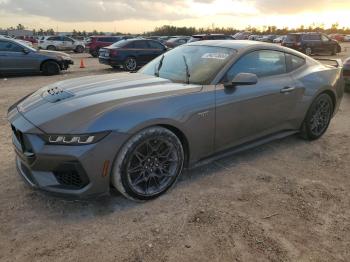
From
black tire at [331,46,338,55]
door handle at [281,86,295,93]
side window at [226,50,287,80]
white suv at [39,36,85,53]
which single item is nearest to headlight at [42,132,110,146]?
side window at [226,50,287,80]

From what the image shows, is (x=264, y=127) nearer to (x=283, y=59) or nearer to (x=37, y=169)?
(x=283, y=59)

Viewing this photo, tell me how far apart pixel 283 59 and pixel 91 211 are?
320cm

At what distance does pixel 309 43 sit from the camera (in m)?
23.4

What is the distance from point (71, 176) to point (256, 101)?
2326 millimetres

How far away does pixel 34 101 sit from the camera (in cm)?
376

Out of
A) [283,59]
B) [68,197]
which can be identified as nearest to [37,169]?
[68,197]

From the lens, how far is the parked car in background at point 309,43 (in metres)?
23.4

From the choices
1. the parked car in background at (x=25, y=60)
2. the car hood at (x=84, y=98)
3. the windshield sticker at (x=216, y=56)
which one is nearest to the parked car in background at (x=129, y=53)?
the parked car in background at (x=25, y=60)

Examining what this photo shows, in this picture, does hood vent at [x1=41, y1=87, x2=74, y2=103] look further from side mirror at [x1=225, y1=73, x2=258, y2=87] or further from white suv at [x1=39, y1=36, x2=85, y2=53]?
white suv at [x1=39, y1=36, x2=85, y2=53]

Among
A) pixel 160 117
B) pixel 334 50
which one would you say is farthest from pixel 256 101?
pixel 334 50

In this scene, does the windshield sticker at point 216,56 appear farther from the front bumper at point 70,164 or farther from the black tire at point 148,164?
the front bumper at point 70,164

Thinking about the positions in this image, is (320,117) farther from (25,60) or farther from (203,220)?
(25,60)

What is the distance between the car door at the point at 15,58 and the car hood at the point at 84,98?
31.3 feet

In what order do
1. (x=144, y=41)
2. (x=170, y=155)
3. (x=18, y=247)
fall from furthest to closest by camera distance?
(x=144, y=41) < (x=170, y=155) < (x=18, y=247)
